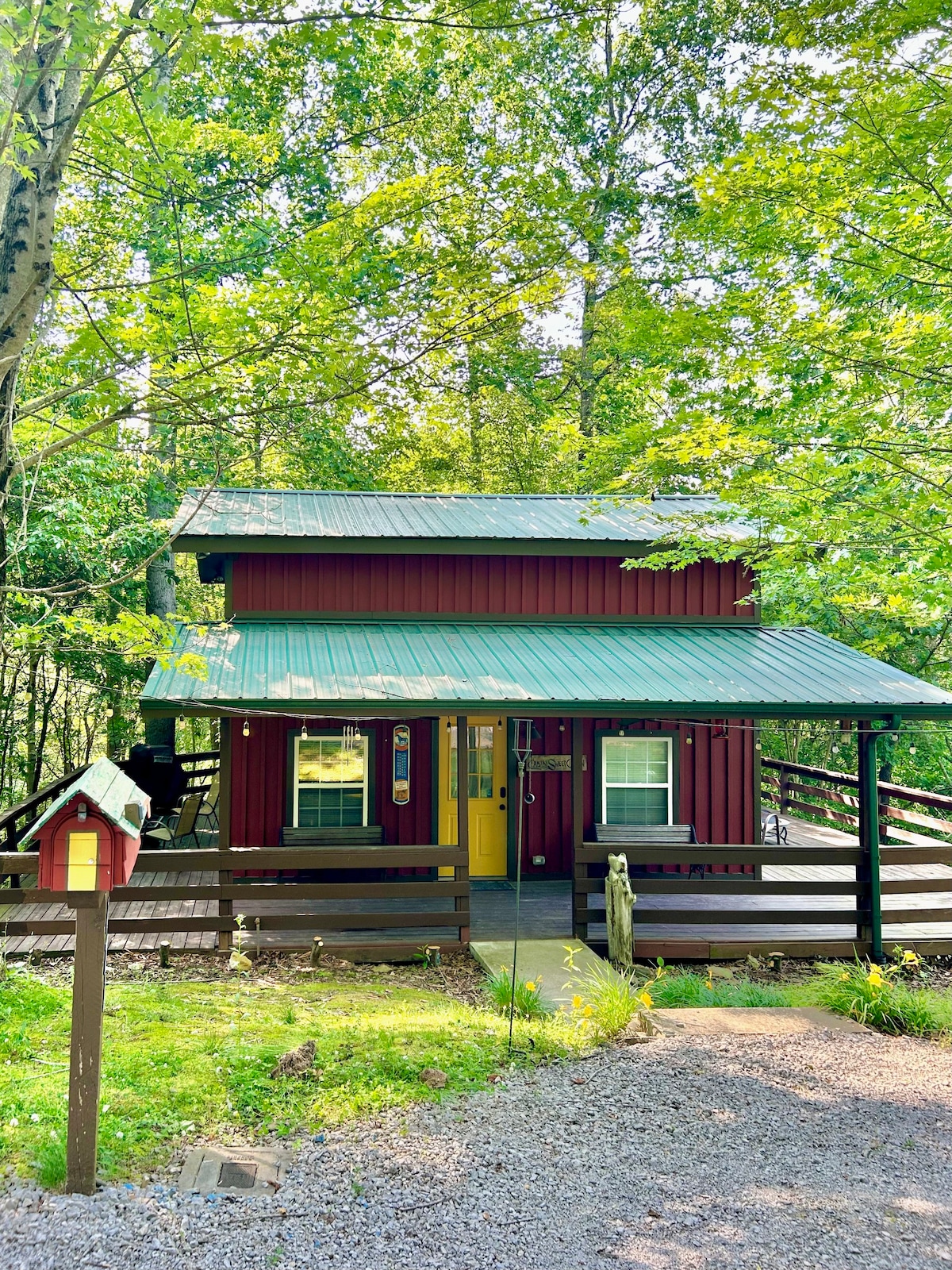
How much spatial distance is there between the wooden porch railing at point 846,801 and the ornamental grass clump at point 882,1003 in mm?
3736

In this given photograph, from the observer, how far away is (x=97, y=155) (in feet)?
18.9

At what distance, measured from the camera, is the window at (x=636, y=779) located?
1105 cm

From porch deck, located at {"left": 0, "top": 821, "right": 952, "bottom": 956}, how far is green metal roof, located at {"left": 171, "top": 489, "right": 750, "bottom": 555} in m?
4.04

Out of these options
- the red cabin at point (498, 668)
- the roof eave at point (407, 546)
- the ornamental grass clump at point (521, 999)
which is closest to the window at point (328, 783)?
the red cabin at point (498, 668)

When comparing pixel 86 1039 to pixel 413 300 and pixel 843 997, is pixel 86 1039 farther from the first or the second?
pixel 843 997

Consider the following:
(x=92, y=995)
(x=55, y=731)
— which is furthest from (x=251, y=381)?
(x=55, y=731)

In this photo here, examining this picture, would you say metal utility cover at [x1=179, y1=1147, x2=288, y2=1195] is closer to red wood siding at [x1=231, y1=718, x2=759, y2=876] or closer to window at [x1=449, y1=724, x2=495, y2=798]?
red wood siding at [x1=231, y1=718, x2=759, y2=876]

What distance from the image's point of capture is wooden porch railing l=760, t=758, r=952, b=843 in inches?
447

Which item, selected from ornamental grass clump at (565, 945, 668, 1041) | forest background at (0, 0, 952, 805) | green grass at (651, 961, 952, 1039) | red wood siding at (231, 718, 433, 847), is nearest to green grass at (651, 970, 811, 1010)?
green grass at (651, 961, 952, 1039)

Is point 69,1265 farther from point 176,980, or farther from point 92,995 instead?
point 176,980

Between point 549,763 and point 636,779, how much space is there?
1.14 meters

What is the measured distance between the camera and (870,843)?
29.1 ft

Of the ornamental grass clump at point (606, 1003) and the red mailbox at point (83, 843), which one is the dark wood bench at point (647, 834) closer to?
the ornamental grass clump at point (606, 1003)

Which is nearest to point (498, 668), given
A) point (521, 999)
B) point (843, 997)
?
point (521, 999)
